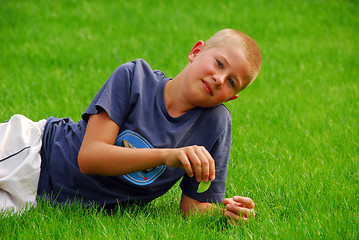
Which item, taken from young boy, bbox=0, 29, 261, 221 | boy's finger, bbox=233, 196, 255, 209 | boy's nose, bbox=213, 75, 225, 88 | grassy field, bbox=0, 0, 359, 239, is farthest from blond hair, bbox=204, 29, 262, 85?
grassy field, bbox=0, 0, 359, 239

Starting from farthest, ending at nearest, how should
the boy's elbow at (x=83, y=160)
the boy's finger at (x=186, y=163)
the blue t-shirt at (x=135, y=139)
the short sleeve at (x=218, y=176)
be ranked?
the short sleeve at (x=218, y=176), the blue t-shirt at (x=135, y=139), the boy's elbow at (x=83, y=160), the boy's finger at (x=186, y=163)

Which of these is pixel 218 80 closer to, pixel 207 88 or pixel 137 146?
pixel 207 88

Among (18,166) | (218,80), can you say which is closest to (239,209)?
(218,80)

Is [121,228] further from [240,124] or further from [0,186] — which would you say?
[240,124]

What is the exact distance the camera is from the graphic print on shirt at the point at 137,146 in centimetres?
260

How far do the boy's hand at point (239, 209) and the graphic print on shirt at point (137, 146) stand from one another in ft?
1.32

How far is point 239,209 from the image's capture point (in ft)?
8.64

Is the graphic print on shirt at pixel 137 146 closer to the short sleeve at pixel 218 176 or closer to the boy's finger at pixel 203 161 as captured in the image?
the short sleeve at pixel 218 176

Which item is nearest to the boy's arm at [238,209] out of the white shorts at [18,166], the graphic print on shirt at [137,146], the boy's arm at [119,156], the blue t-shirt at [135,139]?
the blue t-shirt at [135,139]

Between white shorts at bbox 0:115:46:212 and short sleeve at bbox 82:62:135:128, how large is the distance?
0.38m

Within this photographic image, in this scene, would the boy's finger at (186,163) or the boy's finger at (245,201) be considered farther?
the boy's finger at (245,201)

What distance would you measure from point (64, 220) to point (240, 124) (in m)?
2.29

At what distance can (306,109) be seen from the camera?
496 cm

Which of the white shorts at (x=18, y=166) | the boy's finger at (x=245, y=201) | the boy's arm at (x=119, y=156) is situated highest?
the boy's arm at (x=119, y=156)
